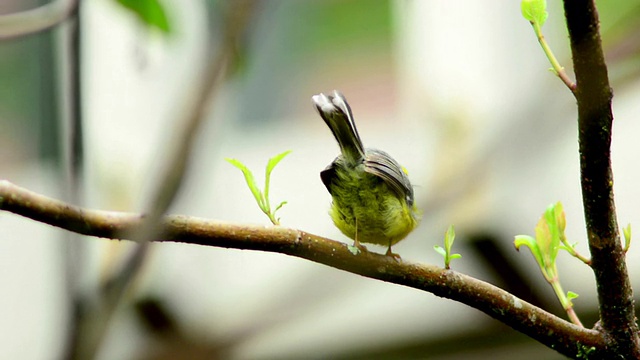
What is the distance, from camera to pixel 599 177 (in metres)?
0.75

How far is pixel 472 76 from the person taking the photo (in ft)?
10.8

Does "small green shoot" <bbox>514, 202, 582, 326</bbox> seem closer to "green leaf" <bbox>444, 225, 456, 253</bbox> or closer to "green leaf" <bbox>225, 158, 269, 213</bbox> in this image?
"green leaf" <bbox>444, 225, 456, 253</bbox>

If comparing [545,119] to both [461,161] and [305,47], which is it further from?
[305,47]

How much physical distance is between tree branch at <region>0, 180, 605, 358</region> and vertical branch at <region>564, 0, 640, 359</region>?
3 cm

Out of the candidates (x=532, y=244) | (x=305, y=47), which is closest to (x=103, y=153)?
(x=305, y=47)

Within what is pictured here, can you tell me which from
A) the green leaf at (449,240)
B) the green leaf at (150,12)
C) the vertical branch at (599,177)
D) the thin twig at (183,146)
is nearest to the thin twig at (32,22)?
the green leaf at (150,12)

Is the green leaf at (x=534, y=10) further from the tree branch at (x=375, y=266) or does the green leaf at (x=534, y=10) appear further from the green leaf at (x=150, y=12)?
the green leaf at (x=150, y=12)

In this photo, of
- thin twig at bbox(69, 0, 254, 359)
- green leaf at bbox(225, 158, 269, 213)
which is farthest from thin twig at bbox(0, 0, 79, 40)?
green leaf at bbox(225, 158, 269, 213)

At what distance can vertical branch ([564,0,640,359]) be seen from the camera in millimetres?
653

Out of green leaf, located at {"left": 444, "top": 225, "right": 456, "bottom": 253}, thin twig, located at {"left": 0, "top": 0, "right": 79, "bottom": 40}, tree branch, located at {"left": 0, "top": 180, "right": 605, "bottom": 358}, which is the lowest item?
tree branch, located at {"left": 0, "top": 180, "right": 605, "bottom": 358}

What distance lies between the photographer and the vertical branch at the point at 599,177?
65 centimetres

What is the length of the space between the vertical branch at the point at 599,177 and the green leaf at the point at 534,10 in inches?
5.5

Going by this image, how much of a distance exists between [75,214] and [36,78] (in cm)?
327

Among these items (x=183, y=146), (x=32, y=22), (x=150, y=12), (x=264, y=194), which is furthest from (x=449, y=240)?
(x=32, y=22)
